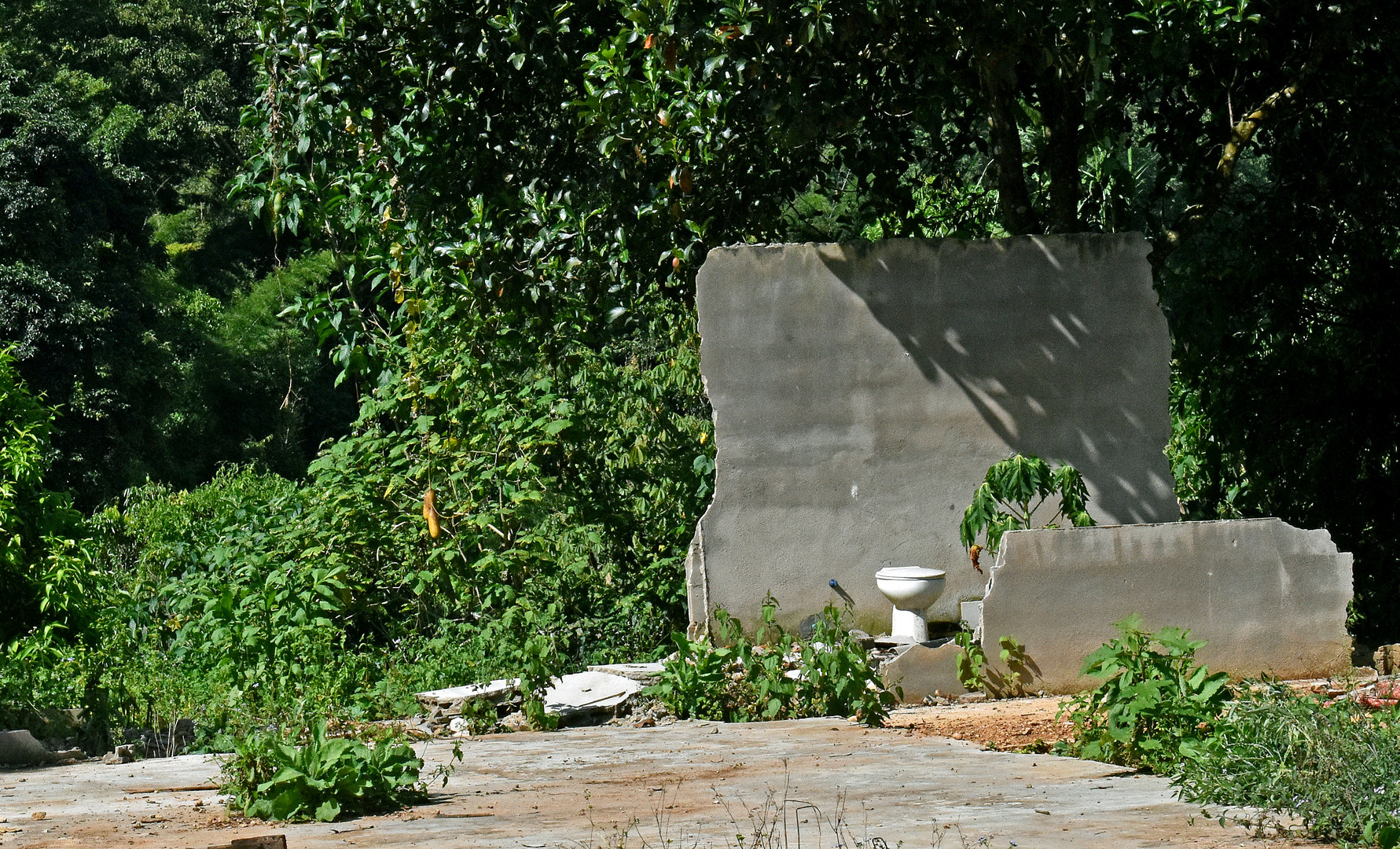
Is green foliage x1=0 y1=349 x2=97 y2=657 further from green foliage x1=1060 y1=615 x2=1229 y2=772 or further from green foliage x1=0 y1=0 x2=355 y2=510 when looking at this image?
green foliage x1=0 y1=0 x2=355 y2=510

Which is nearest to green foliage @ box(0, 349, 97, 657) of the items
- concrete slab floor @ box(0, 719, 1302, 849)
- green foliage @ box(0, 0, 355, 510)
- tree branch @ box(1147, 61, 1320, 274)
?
concrete slab floor @ box(0, 719, 1302, 849)

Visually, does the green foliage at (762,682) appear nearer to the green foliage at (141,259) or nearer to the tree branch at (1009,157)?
the tree branch at (1009,157)

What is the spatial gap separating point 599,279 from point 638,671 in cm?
287

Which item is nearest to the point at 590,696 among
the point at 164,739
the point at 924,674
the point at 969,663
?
the point at 924,674

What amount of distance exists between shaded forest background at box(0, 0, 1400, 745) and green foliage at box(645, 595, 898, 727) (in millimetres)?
800

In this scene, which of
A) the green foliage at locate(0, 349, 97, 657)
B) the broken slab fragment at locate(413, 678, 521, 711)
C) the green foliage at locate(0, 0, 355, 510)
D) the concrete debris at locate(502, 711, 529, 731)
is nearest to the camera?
the green foliage at locate(0, 349, 97, 657)

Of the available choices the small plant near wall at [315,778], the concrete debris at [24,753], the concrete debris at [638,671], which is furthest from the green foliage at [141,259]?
the small plant near wall at [315,778]

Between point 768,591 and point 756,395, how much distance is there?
47.8 inches

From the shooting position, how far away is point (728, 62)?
26.9 ft

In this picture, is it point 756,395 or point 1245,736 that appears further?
point 756,395

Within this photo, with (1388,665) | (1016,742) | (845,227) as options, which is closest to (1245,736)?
(1016,742)

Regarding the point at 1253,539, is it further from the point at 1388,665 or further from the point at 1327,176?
the point at 1327,176

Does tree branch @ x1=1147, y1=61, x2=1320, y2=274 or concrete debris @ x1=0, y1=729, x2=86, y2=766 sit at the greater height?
tree branch @ x1=1147, y1=61, x2=1320, y2=274

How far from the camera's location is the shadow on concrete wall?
8914mm
